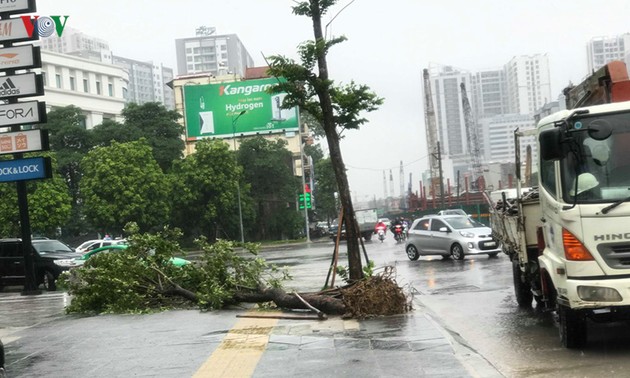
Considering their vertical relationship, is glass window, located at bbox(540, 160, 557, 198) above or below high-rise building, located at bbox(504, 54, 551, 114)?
below

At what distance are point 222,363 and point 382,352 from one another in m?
1.77

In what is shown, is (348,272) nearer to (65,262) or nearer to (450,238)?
(450,238)

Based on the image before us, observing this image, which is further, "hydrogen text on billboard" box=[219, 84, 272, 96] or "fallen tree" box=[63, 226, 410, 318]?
"hydrogen text on billboard" box=[219, 84, 272, 96]

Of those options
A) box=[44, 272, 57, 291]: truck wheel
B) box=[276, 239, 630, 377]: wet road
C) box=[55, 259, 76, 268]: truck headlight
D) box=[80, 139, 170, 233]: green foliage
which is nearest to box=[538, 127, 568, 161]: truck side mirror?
box=[276, 239, 630, 377]: wet road

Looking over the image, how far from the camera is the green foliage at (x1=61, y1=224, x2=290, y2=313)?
1425cm

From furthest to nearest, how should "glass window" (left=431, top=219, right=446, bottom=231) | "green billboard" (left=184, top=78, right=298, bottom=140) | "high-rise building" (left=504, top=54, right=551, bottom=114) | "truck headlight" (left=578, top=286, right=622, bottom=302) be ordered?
"high-rise building" (left=504, top=54, right=551, bottom=114)
"green billboard" (left=184, top=78, right=298, bottom=140)
"glass window" (left=431, top=219, right=446, bottom=231)
"truck headlight" (left=578, top=286, right=622, bottom=302)

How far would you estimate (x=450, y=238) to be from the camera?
26.6 m

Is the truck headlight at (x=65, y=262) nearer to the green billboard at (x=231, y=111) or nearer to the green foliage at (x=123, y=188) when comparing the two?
the green foliage at (x=123, y=188)

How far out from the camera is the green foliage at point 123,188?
194 ft

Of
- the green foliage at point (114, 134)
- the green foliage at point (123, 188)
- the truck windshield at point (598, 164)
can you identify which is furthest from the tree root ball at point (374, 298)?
Answer: the green foliage at point (114, 134)

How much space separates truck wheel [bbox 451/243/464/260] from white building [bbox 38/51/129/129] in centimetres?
6770

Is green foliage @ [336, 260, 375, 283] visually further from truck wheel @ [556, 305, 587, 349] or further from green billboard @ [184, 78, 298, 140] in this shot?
green billboard @ [184, 78, 298, 140]

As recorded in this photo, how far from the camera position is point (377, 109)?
46.3ft

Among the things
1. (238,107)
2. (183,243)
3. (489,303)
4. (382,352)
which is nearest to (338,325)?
(382,352)
